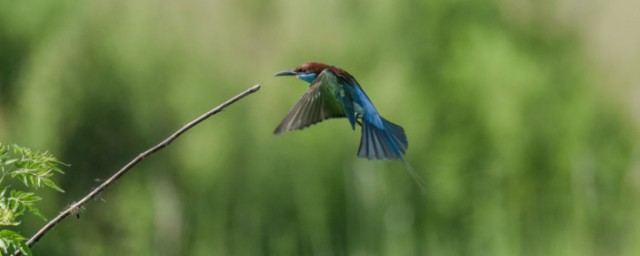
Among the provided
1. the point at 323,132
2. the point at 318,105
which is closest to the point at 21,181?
the point at 318,105

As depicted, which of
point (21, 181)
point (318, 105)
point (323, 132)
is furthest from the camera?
point (323, 132)

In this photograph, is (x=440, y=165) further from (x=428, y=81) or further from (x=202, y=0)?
(x=202, y=0)

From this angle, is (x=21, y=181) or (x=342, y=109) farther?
(x=342, y=109)

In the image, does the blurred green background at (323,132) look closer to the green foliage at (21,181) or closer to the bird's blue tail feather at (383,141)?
the bird's blue tail feather at (383,141)

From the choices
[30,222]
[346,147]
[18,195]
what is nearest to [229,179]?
[346,147]

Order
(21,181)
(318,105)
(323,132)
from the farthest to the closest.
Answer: (323,132) < (318,105) < (21,181)

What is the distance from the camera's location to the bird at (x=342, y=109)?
2.81 feet

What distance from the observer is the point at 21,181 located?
707 mm

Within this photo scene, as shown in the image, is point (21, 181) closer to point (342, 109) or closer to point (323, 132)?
point (342, 109)

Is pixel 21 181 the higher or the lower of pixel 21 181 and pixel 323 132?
the higher

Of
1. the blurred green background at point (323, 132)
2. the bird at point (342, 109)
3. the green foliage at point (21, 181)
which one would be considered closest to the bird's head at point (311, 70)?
the bird at point (342, 109)

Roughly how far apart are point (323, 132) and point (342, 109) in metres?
2.79

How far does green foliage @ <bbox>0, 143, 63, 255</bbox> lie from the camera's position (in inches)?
26.5

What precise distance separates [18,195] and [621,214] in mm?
3219
